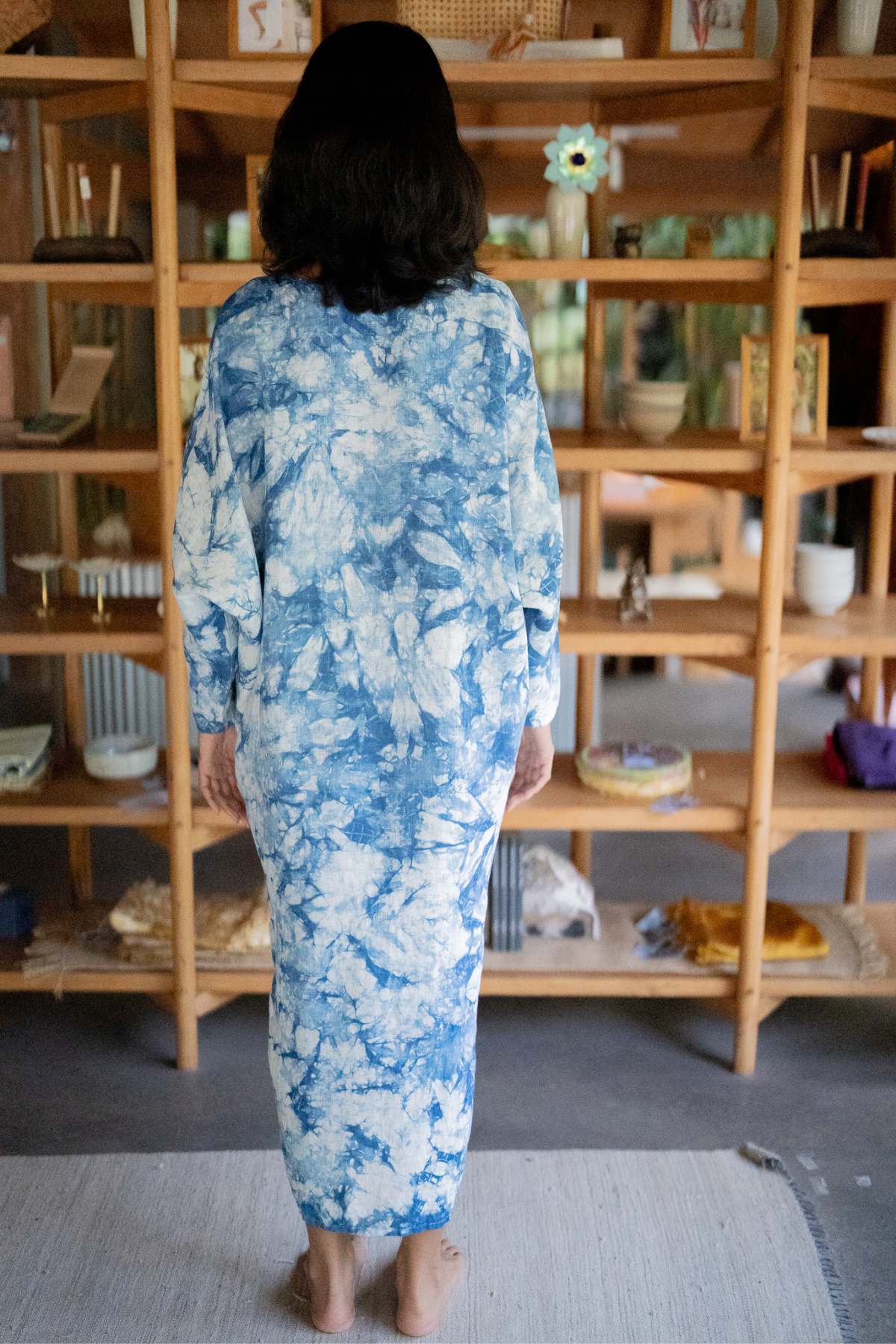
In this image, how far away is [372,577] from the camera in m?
1.74

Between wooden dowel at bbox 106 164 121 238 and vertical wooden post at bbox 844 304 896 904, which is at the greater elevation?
wooden dowel at bbox 106 164 121 238

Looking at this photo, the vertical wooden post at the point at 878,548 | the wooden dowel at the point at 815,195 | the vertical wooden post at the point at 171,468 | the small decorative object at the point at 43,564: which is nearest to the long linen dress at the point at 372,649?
the vertical wooden post at the point at 171,468

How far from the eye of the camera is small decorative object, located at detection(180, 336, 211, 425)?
2.77m

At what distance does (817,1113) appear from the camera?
8.71ft

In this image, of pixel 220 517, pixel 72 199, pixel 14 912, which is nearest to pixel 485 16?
pixel 72 199

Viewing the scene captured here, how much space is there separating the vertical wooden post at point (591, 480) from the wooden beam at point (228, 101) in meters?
0.67

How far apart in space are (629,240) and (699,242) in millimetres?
138

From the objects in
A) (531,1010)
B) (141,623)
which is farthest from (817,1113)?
(141,623)

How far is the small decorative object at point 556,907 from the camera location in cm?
301

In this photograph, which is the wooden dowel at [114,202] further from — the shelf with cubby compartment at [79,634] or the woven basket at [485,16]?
the shelf with cubby compartment at [79,634]

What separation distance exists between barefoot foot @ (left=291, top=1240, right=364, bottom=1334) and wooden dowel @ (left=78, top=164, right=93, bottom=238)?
1.90m

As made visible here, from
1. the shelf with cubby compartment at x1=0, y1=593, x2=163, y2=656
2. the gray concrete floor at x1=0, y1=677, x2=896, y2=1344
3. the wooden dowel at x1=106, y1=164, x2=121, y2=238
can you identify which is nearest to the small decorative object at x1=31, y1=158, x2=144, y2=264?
the wooden dowel at x1=106, y1=164, x2=121, y2=238

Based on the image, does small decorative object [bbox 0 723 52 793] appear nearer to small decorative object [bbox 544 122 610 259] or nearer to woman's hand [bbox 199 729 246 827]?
woman's hand [bbox 199 729 246 827]

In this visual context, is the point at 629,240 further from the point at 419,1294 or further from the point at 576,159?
the point at 419,1294
